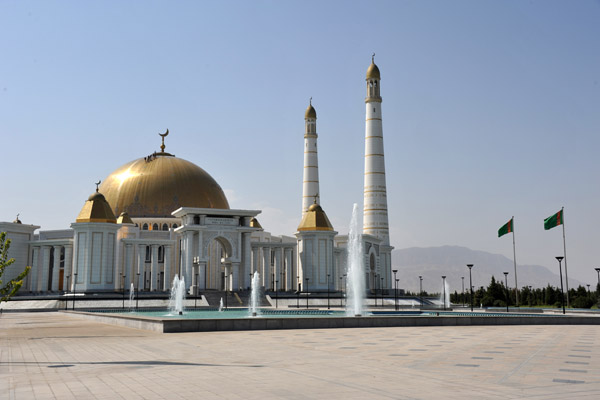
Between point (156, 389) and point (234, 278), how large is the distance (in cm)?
4541

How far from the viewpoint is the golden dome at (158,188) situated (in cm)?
6431

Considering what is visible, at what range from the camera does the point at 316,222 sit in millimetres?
→ 58406

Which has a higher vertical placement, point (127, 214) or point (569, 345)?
point (127, 214)

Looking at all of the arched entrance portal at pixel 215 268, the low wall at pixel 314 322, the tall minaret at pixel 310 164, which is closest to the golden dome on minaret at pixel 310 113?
the tall minaret at pixel 310 164

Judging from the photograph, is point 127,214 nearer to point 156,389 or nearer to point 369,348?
point 369,348

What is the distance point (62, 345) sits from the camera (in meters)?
15.3

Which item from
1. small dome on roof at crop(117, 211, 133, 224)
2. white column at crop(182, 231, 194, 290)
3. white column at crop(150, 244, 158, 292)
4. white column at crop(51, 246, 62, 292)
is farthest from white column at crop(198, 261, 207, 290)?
white column at crop(51, 246, 62, 292)

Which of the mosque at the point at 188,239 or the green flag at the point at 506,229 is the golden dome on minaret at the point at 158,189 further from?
the green flag at the point at 506,229

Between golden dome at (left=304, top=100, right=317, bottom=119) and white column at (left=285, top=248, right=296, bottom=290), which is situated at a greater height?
golden dome at (left=304, top=100, right=317, bottom=119)

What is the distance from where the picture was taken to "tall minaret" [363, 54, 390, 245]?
6494 centimetres

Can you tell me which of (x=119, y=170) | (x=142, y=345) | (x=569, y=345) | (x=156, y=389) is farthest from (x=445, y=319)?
(x=119, y=170)

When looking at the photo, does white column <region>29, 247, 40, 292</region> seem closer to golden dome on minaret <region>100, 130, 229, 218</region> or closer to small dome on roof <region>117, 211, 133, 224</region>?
Result: small dome on roof <region>117, 211, 133, 224</region>

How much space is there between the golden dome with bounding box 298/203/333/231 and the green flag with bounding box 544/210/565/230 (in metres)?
20.8

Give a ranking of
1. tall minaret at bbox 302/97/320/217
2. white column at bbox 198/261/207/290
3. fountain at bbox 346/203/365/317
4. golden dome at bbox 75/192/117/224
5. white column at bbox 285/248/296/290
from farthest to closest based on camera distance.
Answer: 1. tall minaret at bbox 302/97/320/217
2. white column at bbox 285/248/296/290
3. golden dome at bbox 75/192/117/224
4. white column at bbox 198/261/207/290
5. fountain at bbox 346/203/365/317
